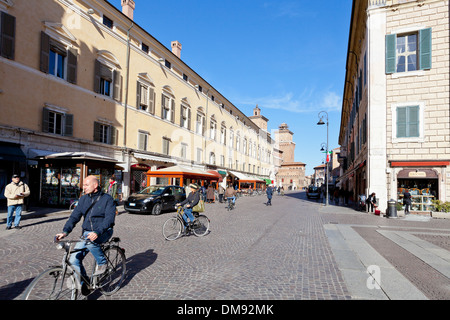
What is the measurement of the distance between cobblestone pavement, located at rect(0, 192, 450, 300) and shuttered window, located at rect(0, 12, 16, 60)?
10.4 meters

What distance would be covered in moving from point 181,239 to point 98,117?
1531cm

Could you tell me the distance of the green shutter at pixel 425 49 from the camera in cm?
1573

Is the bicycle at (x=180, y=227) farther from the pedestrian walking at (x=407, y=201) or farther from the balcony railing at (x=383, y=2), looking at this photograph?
the balcony railing at (x=383, y=2)

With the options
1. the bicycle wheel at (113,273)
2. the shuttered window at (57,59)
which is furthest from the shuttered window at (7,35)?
the bicycle wheel at (113,273)

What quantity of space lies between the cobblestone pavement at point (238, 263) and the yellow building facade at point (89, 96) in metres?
7.89

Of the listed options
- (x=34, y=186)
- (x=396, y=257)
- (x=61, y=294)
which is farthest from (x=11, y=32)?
(x=396, y=257)

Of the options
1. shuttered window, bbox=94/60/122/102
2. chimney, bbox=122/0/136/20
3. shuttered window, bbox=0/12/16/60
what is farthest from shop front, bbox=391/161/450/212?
chimney, bbox=122/0/136/20

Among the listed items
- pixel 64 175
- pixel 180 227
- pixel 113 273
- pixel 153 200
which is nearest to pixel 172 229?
pixel 180 227

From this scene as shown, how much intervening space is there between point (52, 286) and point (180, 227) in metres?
5.09

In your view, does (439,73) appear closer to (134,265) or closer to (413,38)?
(413,38)

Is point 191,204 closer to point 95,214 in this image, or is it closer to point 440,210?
point 95,214

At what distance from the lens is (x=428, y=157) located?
15789 millimetres

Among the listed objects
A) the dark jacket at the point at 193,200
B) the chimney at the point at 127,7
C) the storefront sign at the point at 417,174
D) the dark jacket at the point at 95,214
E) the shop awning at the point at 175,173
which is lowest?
the dark jacket at the point at 193,200

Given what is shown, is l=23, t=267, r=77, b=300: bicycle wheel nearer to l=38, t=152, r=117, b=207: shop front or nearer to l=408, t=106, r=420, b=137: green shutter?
l=38, t=152, r=117, b=207: shop front
